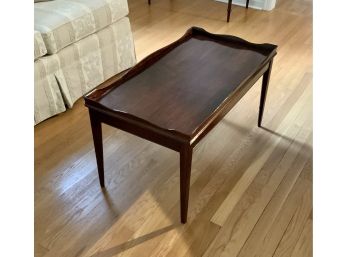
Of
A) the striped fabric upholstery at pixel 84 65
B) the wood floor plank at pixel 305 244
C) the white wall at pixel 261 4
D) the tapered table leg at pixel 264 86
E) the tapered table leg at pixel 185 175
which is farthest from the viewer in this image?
the white wall at pixel 261 4

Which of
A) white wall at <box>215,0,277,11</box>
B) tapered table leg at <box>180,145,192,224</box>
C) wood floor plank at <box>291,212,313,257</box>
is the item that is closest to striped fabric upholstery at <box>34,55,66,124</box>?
tapered table leg at <box>180,145,192,224</box>

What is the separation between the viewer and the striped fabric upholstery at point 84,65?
1937 mm

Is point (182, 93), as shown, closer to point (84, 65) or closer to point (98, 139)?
point (98, 139)

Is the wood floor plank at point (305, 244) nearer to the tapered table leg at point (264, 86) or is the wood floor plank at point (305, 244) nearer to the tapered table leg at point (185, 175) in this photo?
the tapered table leg at point (185, 175)

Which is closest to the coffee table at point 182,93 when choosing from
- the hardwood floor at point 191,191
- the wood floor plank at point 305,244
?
A: the hardwood floor at point 191,191

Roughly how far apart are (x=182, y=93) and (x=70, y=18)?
90cm

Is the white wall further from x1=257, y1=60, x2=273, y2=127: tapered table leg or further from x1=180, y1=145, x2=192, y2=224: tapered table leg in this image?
x1=180, y1=145, x2=192, y2=224: tapered table leg

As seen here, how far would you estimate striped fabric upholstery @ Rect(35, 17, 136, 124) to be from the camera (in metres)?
1.94

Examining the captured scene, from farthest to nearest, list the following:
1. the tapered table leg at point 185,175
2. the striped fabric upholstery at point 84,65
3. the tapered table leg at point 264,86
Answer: the striped fabric upholstery at point 84,65 < the tapered table leg at point 264,86 < the tapered table leg at point 185,175

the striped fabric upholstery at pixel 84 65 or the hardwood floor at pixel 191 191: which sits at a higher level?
the striped fabric upholstery at pixel 84 65

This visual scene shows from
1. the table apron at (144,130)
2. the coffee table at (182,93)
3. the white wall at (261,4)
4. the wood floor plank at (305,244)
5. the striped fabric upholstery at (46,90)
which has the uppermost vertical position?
the coffee table at (182,93)

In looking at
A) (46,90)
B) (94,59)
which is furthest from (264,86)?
(46,90)
